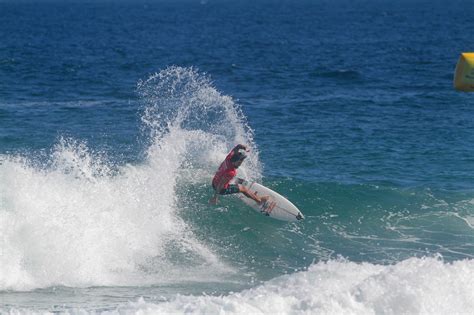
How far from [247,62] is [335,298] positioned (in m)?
37.1

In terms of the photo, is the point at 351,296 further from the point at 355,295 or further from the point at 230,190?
the point at 230,190

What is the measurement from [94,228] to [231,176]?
371 cm

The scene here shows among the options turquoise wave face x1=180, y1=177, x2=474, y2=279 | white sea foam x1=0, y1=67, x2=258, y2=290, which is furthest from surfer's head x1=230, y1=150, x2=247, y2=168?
white sea foam x1=0, y1=67, x2=258, y2=290

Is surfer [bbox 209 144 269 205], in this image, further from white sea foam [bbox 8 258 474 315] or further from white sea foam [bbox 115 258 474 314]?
white sea foam [bbox 115 258 474 314]

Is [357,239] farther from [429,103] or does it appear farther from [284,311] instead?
[429,103]

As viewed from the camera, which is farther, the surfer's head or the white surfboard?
the white surfboard

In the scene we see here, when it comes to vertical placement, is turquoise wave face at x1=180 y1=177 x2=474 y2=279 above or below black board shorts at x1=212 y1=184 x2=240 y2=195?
below

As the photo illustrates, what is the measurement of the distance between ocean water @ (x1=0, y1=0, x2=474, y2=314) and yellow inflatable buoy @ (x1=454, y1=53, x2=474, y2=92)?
10.4 feet

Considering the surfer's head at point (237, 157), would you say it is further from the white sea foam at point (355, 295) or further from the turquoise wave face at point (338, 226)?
the white sea foam at point (355, 295)

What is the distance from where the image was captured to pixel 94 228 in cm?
1608

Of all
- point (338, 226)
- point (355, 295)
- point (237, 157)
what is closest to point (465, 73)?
point (338, 226)

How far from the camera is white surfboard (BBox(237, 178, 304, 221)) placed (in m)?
18.3

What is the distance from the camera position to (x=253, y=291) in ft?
43.3

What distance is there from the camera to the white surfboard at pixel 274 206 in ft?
60.0
